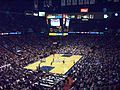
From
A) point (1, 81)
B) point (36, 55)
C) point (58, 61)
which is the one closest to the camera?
point (1, 81)

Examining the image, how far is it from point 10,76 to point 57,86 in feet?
18.2

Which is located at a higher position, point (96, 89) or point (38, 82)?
point (96, 89)

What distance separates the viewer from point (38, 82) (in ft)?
87.8

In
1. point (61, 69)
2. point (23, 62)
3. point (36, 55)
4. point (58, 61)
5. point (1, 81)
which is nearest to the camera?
point (1, 81)

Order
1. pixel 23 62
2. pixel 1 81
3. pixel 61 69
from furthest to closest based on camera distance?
pixel 23 62, pixel 61 69, pixel 1 81

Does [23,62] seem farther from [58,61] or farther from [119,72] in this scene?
[119,72]

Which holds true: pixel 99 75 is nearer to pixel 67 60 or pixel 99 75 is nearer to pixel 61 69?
pixel 61 69

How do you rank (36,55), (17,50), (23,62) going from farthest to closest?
(17,50) → (36,55) → (23,62)

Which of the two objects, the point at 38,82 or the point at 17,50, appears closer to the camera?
the point at 38,82

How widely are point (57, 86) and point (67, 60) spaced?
61.5 ft

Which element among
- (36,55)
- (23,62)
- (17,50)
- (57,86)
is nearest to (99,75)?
(57,86)

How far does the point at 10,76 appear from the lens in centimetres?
2714

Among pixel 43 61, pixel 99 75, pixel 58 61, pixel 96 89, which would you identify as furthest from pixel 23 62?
pixel 96 89

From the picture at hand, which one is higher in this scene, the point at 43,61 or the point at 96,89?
the point at 96,89
